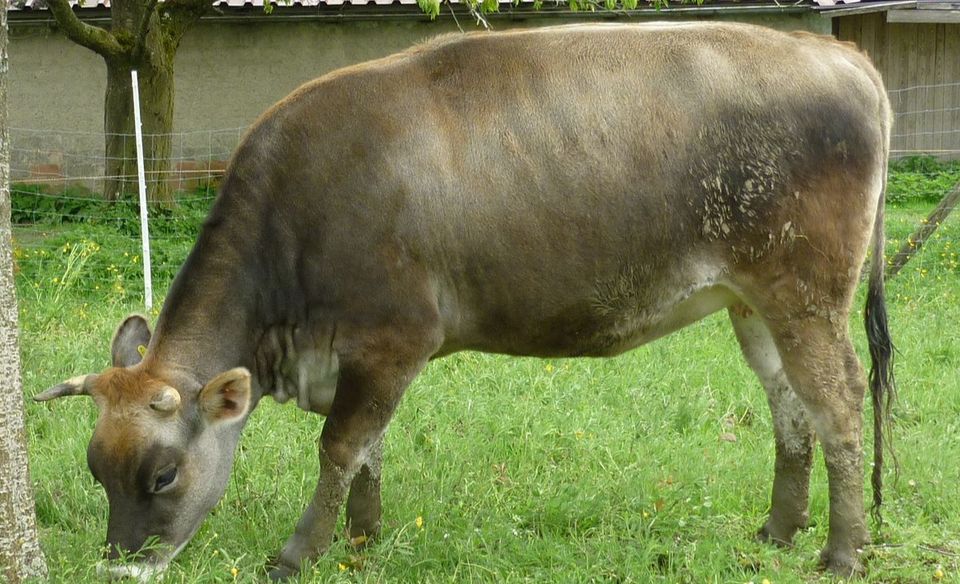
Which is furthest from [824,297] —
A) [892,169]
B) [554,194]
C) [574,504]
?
[892,169]

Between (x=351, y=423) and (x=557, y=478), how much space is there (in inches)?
62.7

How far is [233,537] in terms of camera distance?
4.93m

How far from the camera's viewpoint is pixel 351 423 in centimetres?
446

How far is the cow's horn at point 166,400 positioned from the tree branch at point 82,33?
7.21 m

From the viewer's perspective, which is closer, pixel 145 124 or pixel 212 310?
pixel 212 310

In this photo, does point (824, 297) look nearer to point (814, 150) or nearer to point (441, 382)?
point (814, 150)

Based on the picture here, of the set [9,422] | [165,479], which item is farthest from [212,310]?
[9,422]

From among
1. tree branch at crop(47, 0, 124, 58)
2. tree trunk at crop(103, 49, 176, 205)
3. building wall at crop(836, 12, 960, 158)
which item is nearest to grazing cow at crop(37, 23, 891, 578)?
tree branch at crop(47, 0, 124, 58)

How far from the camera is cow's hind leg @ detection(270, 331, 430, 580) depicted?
438 cm

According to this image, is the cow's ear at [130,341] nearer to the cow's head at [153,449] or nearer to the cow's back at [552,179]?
the cow's head at [153,449]

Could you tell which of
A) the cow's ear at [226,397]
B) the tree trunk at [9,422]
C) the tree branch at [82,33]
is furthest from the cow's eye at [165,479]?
the tree branch at [82,33]

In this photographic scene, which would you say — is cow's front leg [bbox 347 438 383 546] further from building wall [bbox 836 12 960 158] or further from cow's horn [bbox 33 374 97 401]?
building wall [bbox 836 12 960 158]

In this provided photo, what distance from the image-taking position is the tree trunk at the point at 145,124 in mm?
11781

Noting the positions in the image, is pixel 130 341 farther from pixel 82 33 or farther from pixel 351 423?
pixel 82 33
